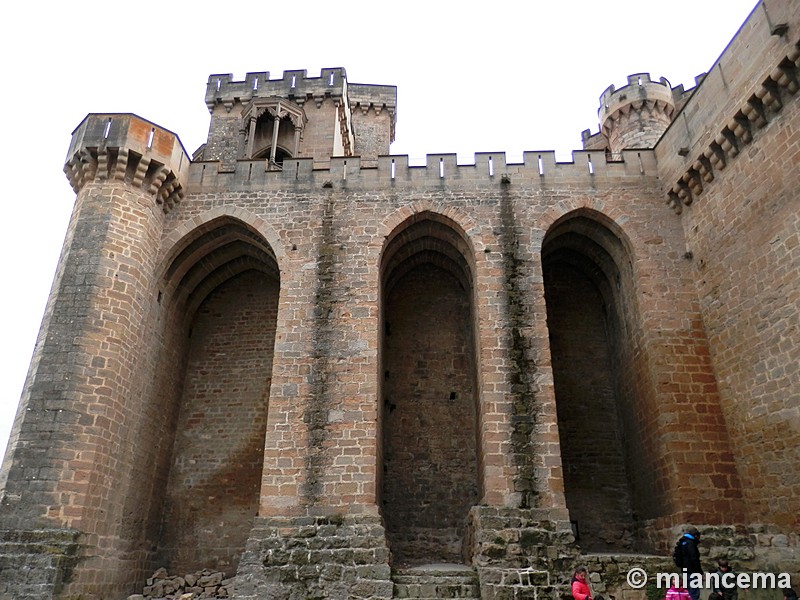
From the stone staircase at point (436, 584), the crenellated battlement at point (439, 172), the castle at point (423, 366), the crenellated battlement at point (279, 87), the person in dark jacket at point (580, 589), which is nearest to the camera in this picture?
the person in dark jacket at point (580, 589)

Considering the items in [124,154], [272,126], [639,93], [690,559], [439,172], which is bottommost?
[690,559]

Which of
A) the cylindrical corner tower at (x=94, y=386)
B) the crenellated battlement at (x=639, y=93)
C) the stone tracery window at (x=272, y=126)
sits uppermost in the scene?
the crenellated battlement at (x=639, y=93)

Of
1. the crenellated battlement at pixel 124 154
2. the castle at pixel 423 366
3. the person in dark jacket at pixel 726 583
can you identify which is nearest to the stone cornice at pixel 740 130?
the castle at pixel 423 366

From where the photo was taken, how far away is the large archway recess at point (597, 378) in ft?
32.9

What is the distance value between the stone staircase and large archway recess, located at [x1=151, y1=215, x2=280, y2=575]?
3.60 meters

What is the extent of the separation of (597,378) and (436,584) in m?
5.39

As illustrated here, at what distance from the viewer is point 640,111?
1641 centimetres

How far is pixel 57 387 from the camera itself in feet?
27.8

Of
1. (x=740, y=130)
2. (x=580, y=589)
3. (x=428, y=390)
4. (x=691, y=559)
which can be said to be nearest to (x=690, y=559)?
(x=691, y=559)

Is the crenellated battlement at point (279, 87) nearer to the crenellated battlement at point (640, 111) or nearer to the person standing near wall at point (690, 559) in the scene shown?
the crenellated battlement at point (640, 111)

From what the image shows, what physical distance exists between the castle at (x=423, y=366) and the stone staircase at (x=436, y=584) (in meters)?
0.04

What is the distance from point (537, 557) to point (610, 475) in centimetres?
317

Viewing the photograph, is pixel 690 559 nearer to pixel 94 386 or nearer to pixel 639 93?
pixel 94 386

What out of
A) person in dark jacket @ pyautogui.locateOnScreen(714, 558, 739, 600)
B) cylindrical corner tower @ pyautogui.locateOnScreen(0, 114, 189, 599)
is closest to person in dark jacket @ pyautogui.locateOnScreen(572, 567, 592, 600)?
person in dark jacket @ pyautogui.locateOnScreen(714, 558, 739, 600)
